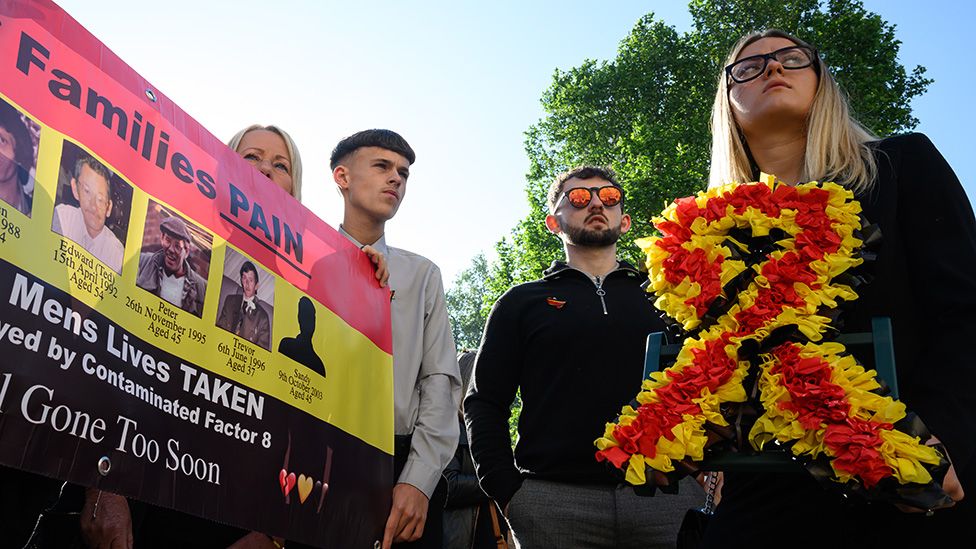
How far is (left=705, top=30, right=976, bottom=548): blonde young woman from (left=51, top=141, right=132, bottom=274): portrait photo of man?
1.90 m

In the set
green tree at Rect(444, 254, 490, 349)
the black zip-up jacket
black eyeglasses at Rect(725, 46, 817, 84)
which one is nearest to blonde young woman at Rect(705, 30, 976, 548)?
black eyeglasses at Rect(725, 46, 817, 84)

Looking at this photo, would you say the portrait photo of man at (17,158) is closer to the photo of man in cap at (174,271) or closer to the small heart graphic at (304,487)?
the photo of man in cap at (174,271)

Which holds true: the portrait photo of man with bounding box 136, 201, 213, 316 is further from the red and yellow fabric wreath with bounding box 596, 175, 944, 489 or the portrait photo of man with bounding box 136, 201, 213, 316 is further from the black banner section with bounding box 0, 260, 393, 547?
the red and yellow fabric wreath with bounding box 596, 175, 944, 489

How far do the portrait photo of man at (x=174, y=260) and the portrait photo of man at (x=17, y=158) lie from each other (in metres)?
0.43

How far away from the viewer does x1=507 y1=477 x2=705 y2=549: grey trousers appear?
3.78 metres

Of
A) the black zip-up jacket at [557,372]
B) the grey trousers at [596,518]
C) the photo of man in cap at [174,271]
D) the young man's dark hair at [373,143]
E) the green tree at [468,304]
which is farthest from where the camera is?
the green tree at [468,304]

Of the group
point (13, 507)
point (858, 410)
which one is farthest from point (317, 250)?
point (858, 410)

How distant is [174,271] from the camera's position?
8.55 feet

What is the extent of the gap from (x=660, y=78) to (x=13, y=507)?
2234 centimetres

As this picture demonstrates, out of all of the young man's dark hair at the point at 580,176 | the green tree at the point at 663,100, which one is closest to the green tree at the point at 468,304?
the green tree at the point at 663,100

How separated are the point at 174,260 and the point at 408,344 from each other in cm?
144

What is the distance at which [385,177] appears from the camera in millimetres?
4258

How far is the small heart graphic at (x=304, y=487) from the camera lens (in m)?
2.95

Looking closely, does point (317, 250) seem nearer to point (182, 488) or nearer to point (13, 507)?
point (182, 488)
